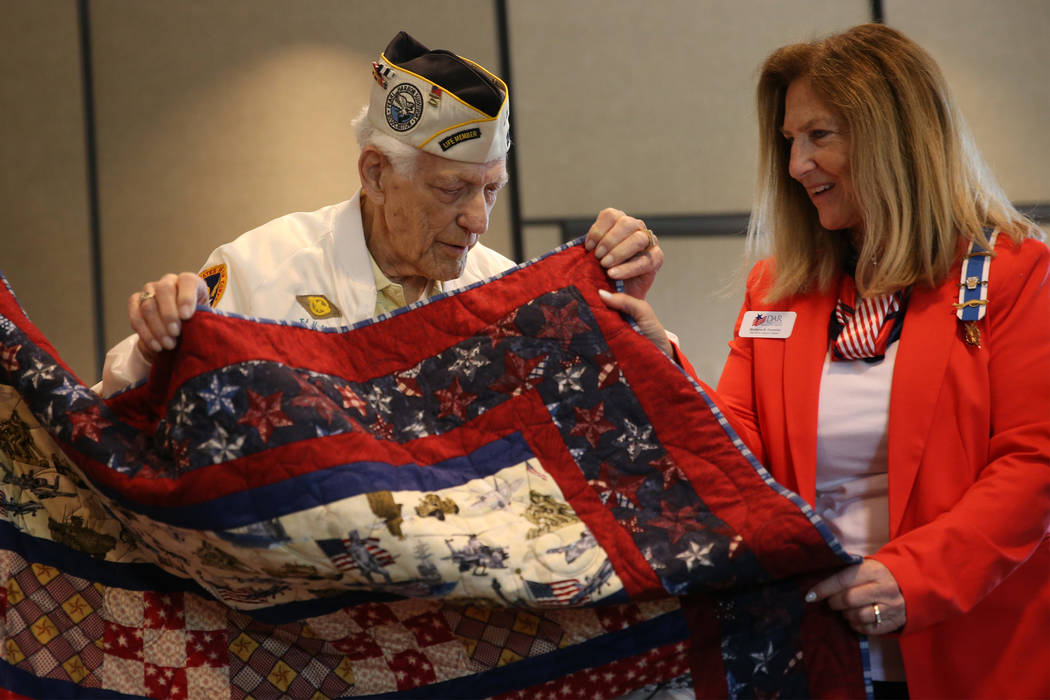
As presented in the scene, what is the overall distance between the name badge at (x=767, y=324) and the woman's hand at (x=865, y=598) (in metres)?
0.50

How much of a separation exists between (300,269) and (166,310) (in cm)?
55

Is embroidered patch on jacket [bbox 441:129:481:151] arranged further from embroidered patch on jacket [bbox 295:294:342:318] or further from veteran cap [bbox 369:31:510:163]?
embroidered patch on jacket [bbox 295:294:342:318]

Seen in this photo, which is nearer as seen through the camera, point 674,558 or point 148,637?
point 674,558

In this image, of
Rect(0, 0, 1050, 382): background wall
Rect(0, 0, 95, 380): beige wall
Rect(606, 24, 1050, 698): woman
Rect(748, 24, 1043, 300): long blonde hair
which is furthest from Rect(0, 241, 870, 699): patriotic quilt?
Rect(0, 0, 95, 380): beige wall

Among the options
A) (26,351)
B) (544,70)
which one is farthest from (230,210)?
(26,351)

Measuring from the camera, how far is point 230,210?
3.84 metres

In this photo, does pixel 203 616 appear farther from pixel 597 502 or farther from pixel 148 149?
pixel 148 149

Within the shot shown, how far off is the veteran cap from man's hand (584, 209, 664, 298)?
0.38 metres

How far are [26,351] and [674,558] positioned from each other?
96 cm

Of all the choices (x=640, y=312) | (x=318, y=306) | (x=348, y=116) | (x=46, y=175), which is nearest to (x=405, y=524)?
(x=640, y=312)

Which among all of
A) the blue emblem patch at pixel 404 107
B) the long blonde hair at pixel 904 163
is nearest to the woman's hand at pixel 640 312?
the long blonde hair at pixel 904 163

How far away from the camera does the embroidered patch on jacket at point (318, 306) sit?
5.87ft

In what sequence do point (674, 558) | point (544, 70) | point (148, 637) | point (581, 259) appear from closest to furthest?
point (674, 558) < point (148, 637) < point (581, 259) < point (544, 70)

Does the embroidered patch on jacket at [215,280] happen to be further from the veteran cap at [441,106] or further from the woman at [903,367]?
the woman at [903,367]
